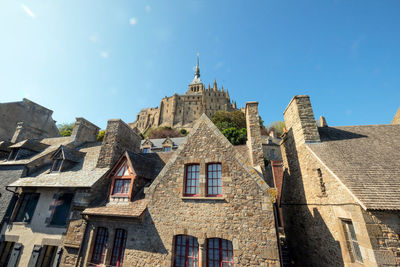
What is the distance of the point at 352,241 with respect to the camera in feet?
20.0

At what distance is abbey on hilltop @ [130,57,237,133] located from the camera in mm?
69062

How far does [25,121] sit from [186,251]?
1006 inches

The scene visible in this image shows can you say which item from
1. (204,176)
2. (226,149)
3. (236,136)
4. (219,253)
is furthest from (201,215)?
(236,136)

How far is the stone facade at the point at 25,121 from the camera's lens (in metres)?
18.1

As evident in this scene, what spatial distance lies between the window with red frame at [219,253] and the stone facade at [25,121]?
2218cm

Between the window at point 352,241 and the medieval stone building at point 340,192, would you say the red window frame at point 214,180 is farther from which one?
the window at point 352,241

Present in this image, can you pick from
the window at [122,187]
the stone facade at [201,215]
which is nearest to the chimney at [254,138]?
the stone facade at [201,215]

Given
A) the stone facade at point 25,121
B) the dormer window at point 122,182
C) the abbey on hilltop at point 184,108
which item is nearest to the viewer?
the dormer window at point 122,182

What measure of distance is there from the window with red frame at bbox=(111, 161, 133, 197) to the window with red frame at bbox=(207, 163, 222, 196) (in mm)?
4401

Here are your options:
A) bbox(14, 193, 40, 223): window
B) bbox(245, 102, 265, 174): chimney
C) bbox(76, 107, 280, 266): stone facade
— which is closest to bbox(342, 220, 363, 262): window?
bbox(76, 107, 280, 266): stone facade

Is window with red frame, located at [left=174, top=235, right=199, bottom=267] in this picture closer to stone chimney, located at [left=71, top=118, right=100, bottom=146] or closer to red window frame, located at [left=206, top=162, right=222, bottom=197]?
red window frame, located at [left=206, top=162, right=222, bottom=197]

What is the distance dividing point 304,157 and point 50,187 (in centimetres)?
1478

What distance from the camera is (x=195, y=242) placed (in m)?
6.69

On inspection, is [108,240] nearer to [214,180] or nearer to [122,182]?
[122,182]
